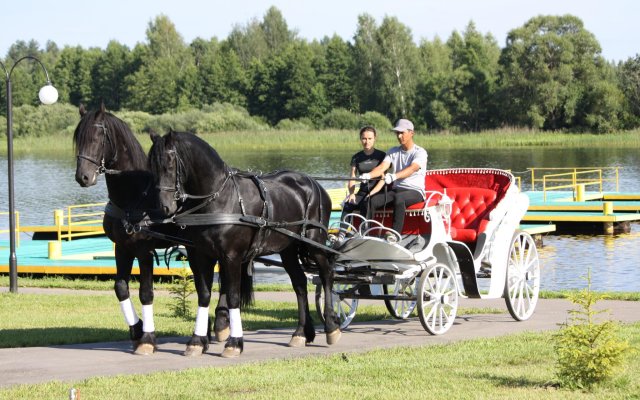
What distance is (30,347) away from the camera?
37.9ft

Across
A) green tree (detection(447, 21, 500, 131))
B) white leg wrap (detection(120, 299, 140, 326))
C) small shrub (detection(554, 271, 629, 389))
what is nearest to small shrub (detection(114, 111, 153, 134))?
green tree (detection(447, 21, 500, 131))

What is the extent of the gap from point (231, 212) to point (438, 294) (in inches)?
114

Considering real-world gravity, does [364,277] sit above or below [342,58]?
below

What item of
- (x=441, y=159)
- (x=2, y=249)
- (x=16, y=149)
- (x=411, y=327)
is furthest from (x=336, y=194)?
(x=16, y=149)

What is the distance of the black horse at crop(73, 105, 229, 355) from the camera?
1088cm

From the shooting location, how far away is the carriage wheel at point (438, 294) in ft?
40.0

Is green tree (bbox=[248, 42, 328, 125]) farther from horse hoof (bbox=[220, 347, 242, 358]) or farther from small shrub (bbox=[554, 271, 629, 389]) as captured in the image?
small shrub (bbox=[554, 271, 629, 389])

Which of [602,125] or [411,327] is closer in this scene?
[411,327]

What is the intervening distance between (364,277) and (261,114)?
96977 mm

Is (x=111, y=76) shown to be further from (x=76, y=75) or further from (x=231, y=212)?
(x=231, y=212)

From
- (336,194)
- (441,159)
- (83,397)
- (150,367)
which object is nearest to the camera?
(83,397)

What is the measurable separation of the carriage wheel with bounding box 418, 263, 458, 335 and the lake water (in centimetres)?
286

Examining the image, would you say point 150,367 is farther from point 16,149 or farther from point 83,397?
point 16,149

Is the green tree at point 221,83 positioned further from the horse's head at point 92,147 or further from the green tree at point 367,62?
the horse's head at point 92,147
